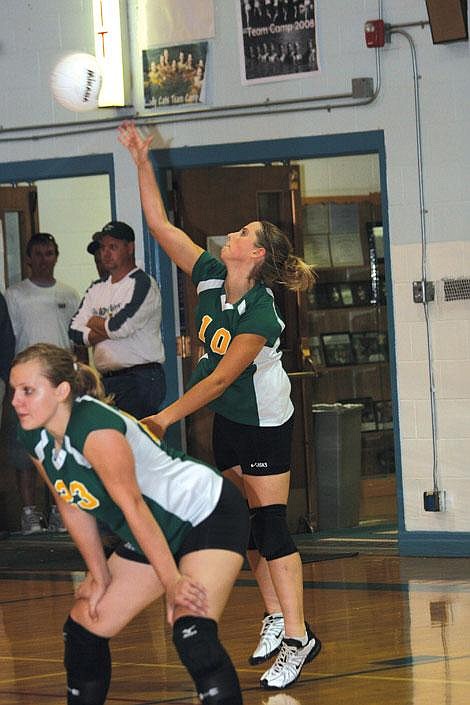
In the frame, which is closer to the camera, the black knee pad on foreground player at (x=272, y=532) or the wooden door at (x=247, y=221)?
the black knee pad on foreground player at (x=272, y=532)

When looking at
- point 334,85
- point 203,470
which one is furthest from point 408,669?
point 334,85

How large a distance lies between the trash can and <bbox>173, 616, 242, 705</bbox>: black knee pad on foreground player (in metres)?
5.68

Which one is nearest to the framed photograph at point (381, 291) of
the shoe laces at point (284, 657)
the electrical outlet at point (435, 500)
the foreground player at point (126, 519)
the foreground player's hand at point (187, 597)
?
the electrical outlet at point (435, 500)

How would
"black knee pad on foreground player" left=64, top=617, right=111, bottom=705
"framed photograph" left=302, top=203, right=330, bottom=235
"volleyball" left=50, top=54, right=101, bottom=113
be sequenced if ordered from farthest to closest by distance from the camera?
"framed photograph" left=302, top=203, right=330, bottom=235 → "volleyball" left=50, top=54, right=101, bottom=113 → "black knee pad on foreground player" left=64, top=617, right=111, bottom=705

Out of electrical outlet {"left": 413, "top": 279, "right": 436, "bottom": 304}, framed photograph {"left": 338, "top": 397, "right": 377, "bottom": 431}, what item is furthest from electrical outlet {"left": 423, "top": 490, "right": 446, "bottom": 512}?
framed photograph {"left": 338, "top": 397, "right": 377, "bottom": 431}

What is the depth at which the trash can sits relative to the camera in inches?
382

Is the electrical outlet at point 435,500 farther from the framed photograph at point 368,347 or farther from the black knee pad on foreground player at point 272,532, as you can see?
the framed photograph at point 368,347

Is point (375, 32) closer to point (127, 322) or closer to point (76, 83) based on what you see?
point (76, 83)

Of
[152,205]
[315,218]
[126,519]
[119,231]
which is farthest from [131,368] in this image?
[126,519]

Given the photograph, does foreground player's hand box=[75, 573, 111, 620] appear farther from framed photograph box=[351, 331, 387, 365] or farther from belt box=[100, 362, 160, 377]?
framed photograph box=[351, 331, 387, 365]

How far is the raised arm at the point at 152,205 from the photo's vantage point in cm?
575

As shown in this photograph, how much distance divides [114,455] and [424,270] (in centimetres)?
466

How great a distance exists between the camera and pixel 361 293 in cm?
1180

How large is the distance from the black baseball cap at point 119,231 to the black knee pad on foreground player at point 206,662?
464cm
